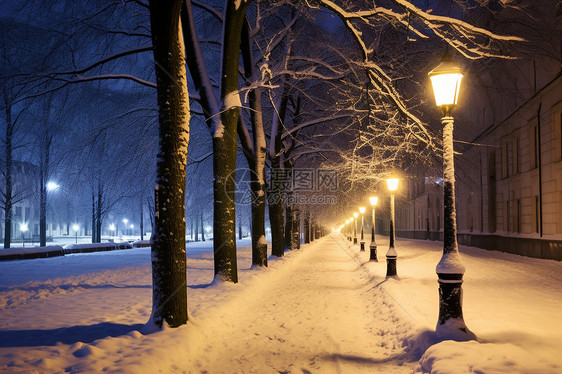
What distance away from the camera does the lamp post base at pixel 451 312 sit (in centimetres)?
597

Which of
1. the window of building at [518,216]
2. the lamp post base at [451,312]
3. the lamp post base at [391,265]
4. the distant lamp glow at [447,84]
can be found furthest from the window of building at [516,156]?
the lamp post base at [451,312]

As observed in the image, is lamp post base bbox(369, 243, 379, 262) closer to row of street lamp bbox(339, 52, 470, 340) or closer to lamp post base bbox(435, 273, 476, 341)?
row of street lamp bbox(339, 52, 470, 340)

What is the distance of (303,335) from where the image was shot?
23.7 ft

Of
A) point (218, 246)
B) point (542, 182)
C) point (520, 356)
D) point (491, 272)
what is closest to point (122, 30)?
point (218, 246)

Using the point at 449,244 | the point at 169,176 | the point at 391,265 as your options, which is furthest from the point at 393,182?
the point at 169,176

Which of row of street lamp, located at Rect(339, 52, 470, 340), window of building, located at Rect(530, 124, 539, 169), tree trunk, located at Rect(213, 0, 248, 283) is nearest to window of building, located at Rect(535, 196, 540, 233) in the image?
window of building, located at Rect(530, 124, 539, 169)

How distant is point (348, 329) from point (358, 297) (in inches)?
142

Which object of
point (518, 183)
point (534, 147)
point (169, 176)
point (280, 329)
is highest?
point (534, 147)

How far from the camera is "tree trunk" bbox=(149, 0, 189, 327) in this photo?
6.63 meters

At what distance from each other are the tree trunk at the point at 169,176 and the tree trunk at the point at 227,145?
4.01 m

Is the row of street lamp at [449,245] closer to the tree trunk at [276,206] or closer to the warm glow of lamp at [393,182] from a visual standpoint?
the warm glow of lamp at [393,182]

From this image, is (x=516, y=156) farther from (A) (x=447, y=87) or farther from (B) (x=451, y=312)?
(B) (x=451, y=312)

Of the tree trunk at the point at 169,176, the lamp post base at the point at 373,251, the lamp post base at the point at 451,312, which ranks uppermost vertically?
the tree trunk at the point at 169,176

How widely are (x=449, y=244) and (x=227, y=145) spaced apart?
6.28m
